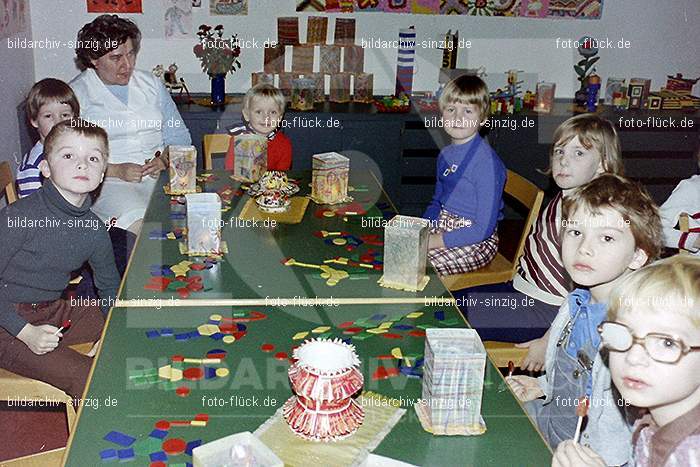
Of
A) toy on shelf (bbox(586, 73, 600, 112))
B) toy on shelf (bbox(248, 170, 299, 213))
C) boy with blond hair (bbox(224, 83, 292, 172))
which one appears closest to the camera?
toy on shelf (bbox(248, 170, 299, 213))

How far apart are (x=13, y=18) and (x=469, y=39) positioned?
275 centimetres

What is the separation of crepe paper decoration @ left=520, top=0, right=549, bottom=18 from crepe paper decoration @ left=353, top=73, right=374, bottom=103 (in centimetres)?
107

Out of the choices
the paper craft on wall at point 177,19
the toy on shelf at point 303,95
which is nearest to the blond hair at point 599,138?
the toy on shelf at point 303,95

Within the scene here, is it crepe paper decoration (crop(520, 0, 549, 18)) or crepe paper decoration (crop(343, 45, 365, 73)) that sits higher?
crepe paper decoration (crop(520, 0, 549, 18))

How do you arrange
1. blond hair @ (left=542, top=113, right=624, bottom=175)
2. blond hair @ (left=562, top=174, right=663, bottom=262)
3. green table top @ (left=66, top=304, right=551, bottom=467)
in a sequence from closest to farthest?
green table top @ (left=66, top=304, right=551, bottom=467) → blond hair @ (left=562, top=174, right=663, bottom=262) → blond hair @ (left=542, top=113, right=624, bottom=175)

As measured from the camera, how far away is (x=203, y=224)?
2600mm

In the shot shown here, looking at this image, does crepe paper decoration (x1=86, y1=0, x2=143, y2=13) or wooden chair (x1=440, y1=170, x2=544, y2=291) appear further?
crepe paper decoration (x1=86, y1=0, x2=143, y2=13)

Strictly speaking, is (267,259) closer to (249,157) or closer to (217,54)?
(249,157)

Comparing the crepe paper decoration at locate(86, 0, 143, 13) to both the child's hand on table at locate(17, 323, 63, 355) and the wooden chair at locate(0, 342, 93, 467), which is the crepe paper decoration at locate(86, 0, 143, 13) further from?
the wooden chair at locate(0, 342, 93, 467)

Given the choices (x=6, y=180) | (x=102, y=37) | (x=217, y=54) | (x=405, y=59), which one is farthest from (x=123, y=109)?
(x=405, y=59)

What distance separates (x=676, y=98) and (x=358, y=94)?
2.09 metres

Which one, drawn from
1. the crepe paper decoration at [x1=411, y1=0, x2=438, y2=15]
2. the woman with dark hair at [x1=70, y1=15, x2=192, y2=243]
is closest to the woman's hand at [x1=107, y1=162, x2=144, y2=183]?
the woman with dark hair at [x1=70, y1=15, x2=192, y2=243]

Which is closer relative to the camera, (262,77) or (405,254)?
(405,254)

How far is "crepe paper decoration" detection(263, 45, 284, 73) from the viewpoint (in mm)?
5102
